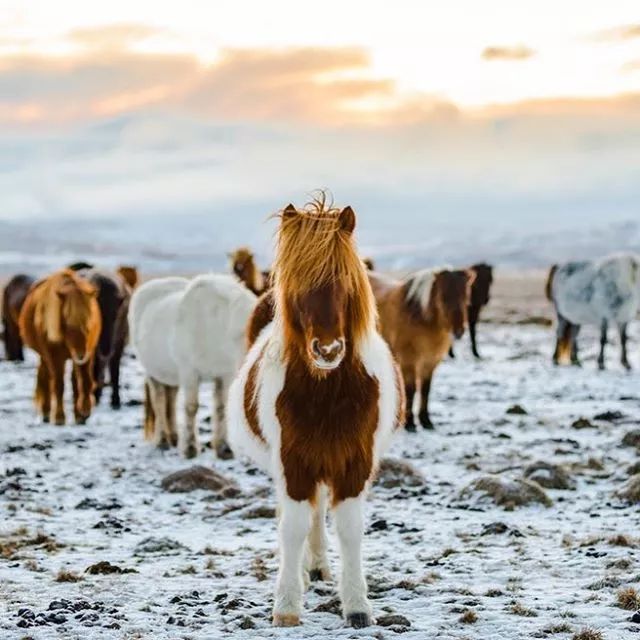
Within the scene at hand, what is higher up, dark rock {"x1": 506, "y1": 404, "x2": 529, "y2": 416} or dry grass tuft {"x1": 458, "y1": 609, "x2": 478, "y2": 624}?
dry grass tuft {"x1": 458, "y1": 609, "x2": 478, "y2": 624}

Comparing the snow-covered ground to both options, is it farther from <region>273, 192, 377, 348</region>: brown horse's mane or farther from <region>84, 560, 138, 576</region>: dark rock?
<region>273, 192, 377, 348</region>: brown horse's mane

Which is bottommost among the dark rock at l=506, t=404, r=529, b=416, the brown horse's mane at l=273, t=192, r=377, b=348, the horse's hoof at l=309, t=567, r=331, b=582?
the dark rock at l=506, t=404, r=529, b=416

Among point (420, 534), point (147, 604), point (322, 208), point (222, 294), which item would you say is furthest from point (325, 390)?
point (222, 294)

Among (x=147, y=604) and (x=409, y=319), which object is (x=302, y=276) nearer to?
(x=147, y=604)

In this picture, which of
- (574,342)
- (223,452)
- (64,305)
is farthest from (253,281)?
(574,342)

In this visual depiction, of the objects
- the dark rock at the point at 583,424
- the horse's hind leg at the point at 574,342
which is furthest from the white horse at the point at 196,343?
the horse's hind leg at the point at 574,342

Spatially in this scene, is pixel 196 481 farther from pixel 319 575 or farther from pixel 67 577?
pixel 319 575

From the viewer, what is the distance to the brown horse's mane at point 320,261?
215 inches

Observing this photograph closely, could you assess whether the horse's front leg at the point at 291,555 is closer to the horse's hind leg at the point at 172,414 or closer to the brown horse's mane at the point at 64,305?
the horse's hind leg at the point at 172,414

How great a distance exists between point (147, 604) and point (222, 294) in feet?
19.9

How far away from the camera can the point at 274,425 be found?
575cm

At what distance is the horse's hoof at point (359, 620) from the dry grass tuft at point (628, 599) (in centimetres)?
145

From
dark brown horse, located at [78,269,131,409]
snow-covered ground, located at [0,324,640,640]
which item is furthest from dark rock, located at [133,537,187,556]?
dark brown horse, located at [78,269,131,409]

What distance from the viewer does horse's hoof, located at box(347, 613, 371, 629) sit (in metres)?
5.57
